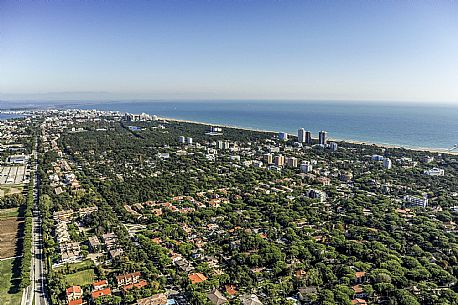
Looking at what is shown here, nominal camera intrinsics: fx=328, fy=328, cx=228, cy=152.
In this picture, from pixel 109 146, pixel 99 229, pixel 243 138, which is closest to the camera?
pixel 99 229

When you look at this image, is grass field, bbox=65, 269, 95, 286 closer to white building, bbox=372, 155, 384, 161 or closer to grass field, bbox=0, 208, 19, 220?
grass field, bbox=0, 208, 19, 220

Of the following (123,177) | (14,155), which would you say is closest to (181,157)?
(123,177)

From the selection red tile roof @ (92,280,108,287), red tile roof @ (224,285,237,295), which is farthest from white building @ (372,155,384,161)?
red tile roof @ (92,280,108,287)

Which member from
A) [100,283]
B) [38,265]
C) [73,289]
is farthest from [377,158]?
[38,265]

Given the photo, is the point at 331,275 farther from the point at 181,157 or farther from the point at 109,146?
the point at 109,146

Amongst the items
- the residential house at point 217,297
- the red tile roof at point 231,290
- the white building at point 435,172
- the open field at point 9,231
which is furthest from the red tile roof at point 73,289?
the white building at point 435,172

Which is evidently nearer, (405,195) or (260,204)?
(260,204)
